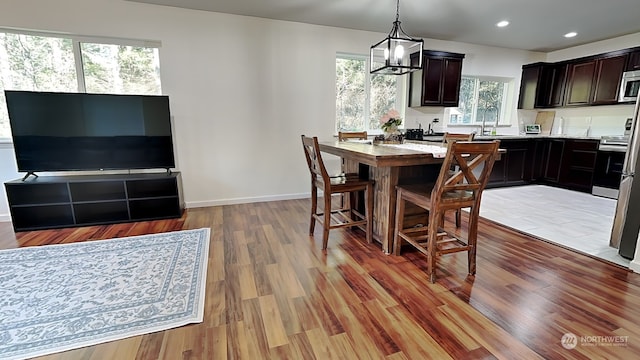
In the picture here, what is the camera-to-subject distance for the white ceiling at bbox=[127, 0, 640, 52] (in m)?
3.34

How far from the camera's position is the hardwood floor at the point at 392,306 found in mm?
1467

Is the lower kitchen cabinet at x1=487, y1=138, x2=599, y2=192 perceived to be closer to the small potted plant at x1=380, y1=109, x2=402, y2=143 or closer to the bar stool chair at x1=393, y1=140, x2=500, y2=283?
the small potted plant at x1=380, y1=109, x2=402, y2=143

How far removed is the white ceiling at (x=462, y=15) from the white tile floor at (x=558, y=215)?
2.45 m

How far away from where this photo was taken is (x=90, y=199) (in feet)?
10.4

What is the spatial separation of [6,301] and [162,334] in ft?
3.87

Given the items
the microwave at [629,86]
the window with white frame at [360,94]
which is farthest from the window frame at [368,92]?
the microwave at [629,86]

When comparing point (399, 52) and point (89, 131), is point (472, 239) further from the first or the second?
point (89, 131)

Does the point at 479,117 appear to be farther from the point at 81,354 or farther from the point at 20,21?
the point at 20,21

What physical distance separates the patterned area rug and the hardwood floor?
0.12 meters

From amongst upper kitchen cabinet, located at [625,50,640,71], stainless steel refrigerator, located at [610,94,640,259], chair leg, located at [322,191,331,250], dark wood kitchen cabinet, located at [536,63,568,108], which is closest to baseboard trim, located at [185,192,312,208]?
chair leg, located at [322,191,331,250]

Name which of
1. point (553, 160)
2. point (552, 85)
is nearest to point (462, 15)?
point (552, 85)

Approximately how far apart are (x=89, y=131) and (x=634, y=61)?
7.39m

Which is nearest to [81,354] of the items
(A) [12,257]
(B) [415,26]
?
(A) [12,257]

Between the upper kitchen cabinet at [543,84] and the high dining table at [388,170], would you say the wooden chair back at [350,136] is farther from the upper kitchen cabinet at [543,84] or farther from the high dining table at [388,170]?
the upper kitchen cabinet at [543,84]
